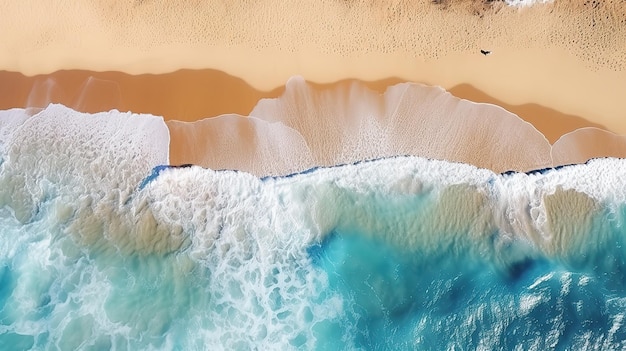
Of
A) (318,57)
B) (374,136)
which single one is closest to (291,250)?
(374,136)

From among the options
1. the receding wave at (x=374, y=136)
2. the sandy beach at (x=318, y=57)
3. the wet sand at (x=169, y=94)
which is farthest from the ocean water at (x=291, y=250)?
the sandy beach at (x=318, y=57)

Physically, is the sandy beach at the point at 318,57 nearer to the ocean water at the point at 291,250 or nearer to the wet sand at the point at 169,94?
the wet sand at the point at 169,94

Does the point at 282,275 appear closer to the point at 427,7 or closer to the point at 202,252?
the point at 202,252

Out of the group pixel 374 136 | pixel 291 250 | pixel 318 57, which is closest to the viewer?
pixel 291 250

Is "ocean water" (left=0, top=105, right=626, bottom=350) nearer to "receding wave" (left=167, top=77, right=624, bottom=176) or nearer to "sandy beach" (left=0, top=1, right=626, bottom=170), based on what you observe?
"receding wave" (left=167, top=77, right=624, bottom=176)

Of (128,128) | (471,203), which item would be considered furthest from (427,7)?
(128,128)

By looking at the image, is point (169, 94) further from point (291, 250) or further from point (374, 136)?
point (374, 136)
